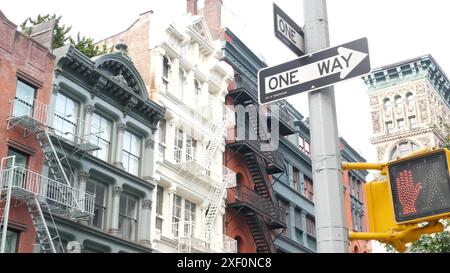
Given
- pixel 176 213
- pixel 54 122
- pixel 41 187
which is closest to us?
pixel 41 187

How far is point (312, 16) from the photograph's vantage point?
7691mm

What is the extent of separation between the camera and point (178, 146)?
35125 mm

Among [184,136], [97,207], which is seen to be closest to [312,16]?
[97,207]

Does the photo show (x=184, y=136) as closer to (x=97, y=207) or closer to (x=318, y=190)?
(x=97, y=207)

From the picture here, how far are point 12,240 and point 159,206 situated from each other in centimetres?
955

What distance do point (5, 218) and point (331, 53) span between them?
60.7 ft

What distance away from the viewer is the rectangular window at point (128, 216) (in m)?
30.1

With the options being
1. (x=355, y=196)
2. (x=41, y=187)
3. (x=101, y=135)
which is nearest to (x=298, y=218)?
(x=355, y=196)

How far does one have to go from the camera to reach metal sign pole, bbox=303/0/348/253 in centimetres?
660

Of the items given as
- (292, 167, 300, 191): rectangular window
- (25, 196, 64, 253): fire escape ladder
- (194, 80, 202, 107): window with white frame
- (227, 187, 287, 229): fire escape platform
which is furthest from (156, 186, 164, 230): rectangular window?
(292, 167, 300, 191): rectangular window

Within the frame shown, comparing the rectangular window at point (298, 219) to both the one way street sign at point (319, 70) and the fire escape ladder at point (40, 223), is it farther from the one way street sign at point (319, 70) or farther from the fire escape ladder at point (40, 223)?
the one way street sign at point (319, 70)

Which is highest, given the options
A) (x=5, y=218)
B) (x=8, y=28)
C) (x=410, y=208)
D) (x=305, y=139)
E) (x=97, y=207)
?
(x=305, y=139)

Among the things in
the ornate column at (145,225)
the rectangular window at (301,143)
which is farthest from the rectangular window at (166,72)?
the rectangular window at (301,143)

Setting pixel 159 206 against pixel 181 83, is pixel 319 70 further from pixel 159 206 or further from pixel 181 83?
pixel 181 83
